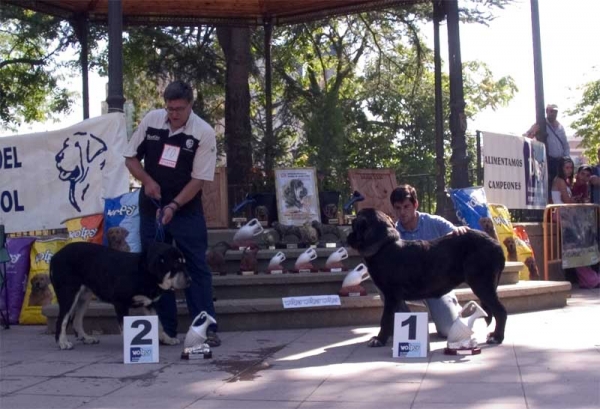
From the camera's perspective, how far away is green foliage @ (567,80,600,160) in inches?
1457

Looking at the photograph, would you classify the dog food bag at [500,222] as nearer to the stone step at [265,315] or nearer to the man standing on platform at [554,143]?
the stone step at [265,315]

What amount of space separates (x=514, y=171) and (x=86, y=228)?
21.4 ft

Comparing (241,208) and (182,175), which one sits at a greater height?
(182,175)

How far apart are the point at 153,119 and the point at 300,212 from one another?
446 centimetres

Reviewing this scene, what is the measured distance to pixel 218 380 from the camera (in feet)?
20.8

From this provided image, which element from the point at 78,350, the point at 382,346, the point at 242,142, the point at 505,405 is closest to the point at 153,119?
the point at 78,350

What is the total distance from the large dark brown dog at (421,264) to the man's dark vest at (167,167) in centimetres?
158

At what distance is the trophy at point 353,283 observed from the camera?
29.5 feet

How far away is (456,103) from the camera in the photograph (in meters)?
11.6

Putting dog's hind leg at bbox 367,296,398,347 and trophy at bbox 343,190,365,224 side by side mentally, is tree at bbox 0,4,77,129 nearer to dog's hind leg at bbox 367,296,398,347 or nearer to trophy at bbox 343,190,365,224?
trophy at bbox 343,190,365,224

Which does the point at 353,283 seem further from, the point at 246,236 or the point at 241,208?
the point at 241,208

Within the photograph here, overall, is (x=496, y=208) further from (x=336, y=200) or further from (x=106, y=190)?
(x=106, y=190)

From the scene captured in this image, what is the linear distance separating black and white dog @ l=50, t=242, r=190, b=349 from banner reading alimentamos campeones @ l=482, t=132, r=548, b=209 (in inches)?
241

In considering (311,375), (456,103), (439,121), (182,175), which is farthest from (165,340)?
(439,121)
